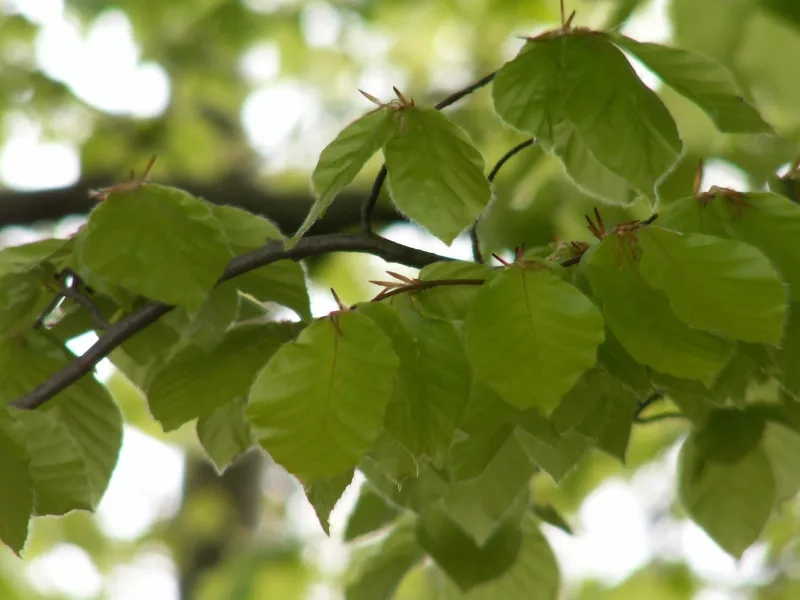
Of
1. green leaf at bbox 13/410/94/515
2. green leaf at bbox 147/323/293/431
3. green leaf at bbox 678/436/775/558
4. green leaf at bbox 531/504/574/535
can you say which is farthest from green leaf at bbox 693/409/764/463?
green leaf at bbox 13/410/94/515

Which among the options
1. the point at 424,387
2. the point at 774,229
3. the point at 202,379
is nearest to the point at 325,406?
the point at 424,387

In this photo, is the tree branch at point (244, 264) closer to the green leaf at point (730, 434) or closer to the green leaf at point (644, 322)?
the green leaf at point (644, 322)

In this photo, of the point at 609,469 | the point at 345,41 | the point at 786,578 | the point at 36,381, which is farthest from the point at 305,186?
the point at 36,381

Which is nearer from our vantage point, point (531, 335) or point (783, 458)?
point (531, 335)

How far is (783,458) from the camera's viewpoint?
2.46 ft

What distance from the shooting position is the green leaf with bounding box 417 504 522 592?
0.73 metres

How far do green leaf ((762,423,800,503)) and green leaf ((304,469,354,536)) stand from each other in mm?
395

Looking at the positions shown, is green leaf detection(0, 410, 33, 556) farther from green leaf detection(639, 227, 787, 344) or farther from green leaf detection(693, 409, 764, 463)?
green leaf detection(693, 409, 764, 463)

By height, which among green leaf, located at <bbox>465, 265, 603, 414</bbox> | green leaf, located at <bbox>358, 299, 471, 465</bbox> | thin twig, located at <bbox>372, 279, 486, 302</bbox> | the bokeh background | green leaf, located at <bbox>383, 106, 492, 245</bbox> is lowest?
the bokeh background

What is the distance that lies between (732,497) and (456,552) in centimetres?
23

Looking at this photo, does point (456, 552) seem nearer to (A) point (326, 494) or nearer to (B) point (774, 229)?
(A) point (326, 494)

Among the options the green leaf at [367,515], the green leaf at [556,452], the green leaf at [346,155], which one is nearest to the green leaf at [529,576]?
the green leaf at [367,515]

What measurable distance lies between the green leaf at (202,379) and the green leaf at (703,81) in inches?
12.4

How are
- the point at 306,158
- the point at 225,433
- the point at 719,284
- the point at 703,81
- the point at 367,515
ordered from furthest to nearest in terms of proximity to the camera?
the point at 306,158 < the point at 367,515 < the point at 225,433 < the point at 703,81 < the point at 719,284
